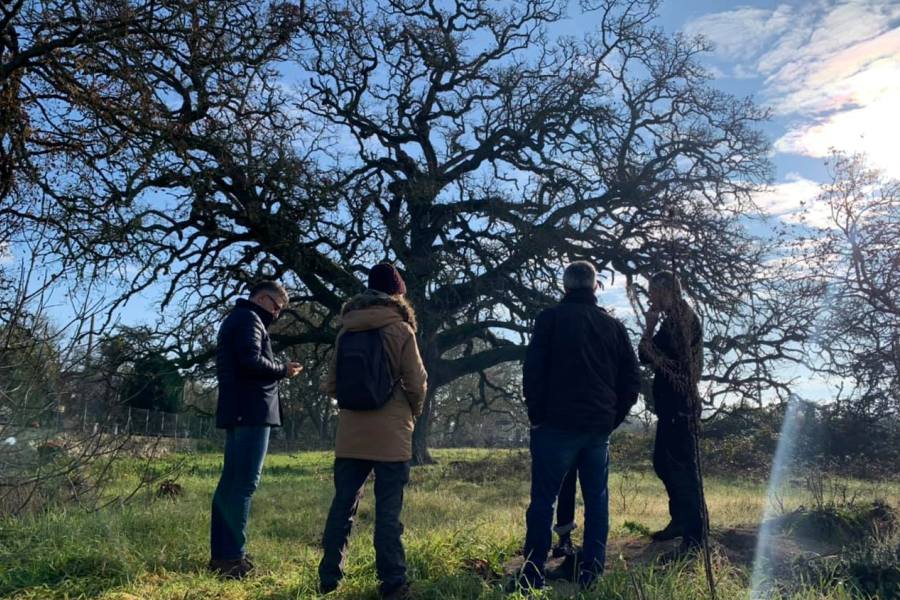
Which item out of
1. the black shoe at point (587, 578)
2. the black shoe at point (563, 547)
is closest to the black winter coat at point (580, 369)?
the black shoe at point (587, 578)

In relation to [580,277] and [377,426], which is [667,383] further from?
[377,426]

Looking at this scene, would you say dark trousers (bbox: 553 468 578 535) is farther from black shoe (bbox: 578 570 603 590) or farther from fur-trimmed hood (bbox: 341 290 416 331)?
fur-trimmed hood (bbox: 341 290 416 331)

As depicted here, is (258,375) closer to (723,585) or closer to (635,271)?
(723,585)

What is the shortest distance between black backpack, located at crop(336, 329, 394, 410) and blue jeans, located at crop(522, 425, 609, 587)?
1052mm

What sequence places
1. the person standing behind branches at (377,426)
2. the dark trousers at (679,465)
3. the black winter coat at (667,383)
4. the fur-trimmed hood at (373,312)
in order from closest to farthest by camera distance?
the person standing behind branches at (377,426)
the fur-trimmed hood at (373,312)
the black winter coat at (667,383)
the dark trousers at (679,465)

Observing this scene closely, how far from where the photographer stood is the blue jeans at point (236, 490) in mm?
4570

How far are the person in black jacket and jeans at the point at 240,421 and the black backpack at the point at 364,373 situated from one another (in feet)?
2.73

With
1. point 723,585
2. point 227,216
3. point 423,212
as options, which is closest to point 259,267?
point 227,216

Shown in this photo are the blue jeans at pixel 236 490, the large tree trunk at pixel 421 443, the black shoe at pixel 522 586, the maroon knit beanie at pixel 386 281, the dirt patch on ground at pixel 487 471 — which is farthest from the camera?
the large tree trunk at pixel 421 443

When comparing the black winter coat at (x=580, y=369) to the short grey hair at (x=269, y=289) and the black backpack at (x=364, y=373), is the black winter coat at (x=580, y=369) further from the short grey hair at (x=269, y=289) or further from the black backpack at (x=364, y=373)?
the short grey hair at (x=269, y=289)

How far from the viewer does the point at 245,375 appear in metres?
4.75

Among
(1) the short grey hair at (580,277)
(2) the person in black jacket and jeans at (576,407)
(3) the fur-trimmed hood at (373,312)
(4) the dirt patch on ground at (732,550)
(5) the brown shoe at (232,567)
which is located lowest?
(5) the brown shoe at (232,567)

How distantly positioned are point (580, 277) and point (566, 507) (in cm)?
171

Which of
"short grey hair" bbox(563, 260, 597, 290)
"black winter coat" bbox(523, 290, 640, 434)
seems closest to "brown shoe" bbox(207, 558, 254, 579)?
"black winter coat" bbox(523, 290, 640, 434)
